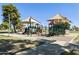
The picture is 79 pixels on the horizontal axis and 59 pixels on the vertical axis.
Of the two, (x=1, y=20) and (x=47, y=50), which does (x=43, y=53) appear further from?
(x=1, y=20)

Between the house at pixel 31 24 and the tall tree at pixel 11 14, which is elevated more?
the tall tree at pixel 11 14

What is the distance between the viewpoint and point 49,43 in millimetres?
5621

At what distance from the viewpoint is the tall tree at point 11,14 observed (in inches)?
216

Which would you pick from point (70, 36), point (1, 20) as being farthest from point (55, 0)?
point (1, 20)

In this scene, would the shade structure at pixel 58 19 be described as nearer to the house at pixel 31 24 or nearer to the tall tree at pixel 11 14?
the house at pixel 31 24

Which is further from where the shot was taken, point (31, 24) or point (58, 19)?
point (31, 24)

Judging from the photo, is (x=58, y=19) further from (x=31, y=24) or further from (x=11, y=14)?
(x=11, y=14)

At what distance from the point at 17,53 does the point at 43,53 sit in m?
0.53

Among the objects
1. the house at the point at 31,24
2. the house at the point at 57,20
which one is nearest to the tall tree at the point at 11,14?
the house at the point at 31,24

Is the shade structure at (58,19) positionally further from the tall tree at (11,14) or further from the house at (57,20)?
the tall tree at (11,14)

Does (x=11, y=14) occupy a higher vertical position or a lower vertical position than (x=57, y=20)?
higher

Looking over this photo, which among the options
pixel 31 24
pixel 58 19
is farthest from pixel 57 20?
pixel 31 24

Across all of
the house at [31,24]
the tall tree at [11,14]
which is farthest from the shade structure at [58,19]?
the tall tree at [11,14]

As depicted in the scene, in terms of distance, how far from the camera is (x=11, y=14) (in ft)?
18.5
